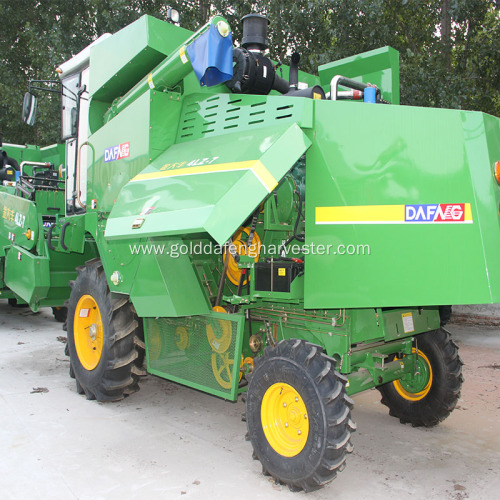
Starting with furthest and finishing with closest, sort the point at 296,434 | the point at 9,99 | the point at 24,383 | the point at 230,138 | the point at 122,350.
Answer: the point at 9,99
the point at 24,383
the point at 122,350
the point at 230,138
the point at 296,434

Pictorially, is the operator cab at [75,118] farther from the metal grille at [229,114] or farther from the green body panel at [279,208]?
the metal grille at [229,114]

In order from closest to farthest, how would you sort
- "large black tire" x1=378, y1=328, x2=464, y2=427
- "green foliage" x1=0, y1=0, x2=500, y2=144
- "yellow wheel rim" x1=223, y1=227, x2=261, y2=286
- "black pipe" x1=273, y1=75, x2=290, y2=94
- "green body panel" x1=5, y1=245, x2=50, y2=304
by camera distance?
"yellow wheel rim" x1=223, y1=227, x2=261, y2=286, "black pipe" x1=273, y1=75, x2=290, y2=94, "large black tire" x1=378, y1=328, x2=464, y2=427, "green body panel" x1=5, y1=245, x2=50, y2=304, "green foliage" x1=0, y1=0, x2=500, y2=144

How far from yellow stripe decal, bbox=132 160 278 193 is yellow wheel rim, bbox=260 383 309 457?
4.03 feet

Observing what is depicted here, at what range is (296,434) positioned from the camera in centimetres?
312

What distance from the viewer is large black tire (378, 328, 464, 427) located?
3979mm

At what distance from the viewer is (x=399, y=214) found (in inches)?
114

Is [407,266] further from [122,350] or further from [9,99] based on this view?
[9,99]

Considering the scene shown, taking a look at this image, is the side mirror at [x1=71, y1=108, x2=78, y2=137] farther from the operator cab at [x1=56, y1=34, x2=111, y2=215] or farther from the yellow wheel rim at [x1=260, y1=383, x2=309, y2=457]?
the yellow wheel rim at [x1=260, y1=383, x2=309, y2=457]

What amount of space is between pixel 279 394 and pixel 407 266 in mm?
1104

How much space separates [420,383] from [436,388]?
0.44 feet

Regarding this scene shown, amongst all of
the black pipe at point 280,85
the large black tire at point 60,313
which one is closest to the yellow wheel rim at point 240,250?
the black pipe at point 280,85

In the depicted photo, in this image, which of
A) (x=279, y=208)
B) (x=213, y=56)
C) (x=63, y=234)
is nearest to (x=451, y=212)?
(x=279, y=208)

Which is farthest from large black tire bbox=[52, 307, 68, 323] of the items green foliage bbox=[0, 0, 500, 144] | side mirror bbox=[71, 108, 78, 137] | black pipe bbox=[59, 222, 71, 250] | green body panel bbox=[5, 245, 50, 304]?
green foliage bbox=[0, 0, 500, 144]

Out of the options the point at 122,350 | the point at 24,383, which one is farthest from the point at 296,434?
the point at 24,383
